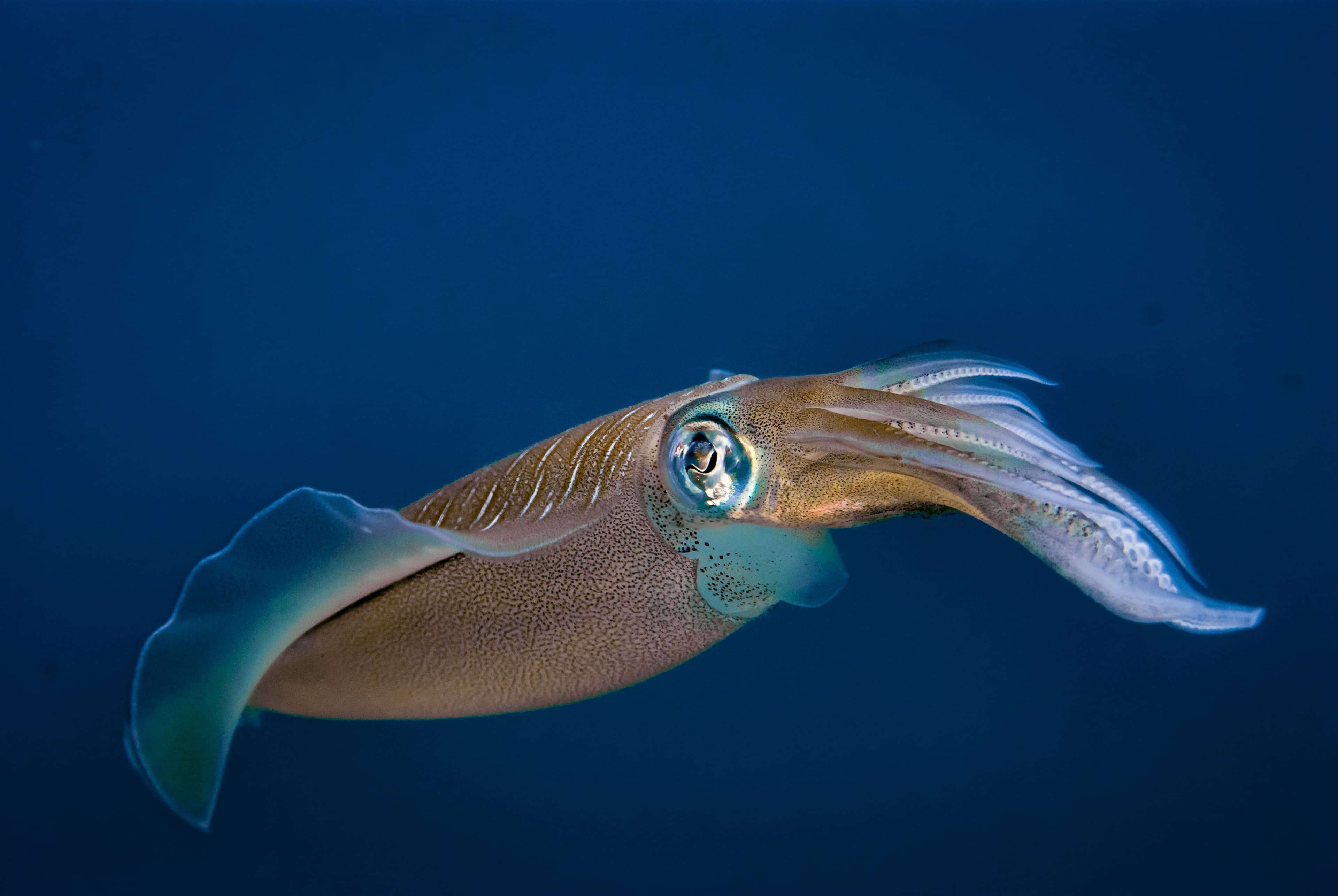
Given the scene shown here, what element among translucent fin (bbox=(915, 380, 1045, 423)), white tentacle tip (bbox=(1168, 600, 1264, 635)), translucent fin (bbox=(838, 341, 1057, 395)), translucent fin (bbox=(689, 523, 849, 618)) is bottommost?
white tentacle tip (bbox=(1168, 600, 1264, 635))

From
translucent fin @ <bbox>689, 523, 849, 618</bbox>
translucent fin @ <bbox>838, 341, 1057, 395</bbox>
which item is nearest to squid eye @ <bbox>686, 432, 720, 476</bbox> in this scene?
translucent fin @ <bbox>689, 523, 849, 618</bbox>

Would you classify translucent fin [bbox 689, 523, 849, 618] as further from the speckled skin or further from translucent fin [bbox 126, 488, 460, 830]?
translucent fin [bbox 126, 488, 460, 830]

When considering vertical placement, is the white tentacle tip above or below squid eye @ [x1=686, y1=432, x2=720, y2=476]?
below

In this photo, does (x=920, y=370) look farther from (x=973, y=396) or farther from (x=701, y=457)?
(x=701, y=457)

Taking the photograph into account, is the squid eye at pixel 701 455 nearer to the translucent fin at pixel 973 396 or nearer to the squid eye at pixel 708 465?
the squid eye at pixel 708 465

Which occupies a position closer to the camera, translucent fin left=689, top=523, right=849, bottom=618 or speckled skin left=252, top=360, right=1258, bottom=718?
speckled skin left=252, top=360, right=1258, bottom=718

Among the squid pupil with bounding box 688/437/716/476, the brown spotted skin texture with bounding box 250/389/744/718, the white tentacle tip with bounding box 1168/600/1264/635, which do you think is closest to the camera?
the white tentacle tip with bounding box 1168/600/1264/635
